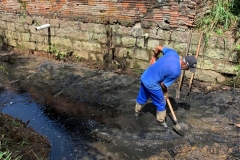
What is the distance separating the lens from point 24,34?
9.16m

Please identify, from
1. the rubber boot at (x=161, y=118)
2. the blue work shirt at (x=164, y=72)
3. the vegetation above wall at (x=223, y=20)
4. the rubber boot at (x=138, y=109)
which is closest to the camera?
the blue work shirt at (x=164, y=72)

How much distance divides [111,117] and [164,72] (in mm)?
1713

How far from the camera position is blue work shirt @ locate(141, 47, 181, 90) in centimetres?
403

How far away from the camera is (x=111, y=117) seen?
17.0 ft

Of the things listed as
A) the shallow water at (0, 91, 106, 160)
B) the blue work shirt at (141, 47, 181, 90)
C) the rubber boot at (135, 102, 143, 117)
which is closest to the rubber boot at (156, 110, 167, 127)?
the rubber boot at (135, 102, 143, 117)

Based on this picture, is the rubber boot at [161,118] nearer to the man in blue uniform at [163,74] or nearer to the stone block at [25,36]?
the man in blue uniform at [163,74]

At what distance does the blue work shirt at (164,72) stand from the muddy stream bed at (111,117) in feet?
3.31

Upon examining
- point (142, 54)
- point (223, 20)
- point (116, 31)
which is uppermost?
point (223, 20)

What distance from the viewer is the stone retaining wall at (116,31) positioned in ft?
19.0

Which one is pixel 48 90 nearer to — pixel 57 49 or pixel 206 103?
pixel 57 49

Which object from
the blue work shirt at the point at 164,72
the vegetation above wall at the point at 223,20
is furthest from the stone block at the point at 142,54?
the blue work shirt at the point at 164,72

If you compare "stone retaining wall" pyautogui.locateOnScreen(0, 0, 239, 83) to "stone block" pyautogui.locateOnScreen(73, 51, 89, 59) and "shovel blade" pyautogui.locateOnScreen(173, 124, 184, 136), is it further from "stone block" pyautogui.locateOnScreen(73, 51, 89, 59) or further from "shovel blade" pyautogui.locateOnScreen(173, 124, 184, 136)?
"shovel blade" pyautogui.locateOnScreen(173, 124, 184, 136)

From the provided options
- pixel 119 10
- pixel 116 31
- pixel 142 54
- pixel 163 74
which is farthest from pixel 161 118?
pixel 119 10

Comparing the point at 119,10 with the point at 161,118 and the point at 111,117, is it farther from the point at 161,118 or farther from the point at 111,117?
the point at 161,118
